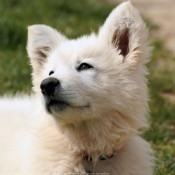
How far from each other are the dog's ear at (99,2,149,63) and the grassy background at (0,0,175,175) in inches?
33.7

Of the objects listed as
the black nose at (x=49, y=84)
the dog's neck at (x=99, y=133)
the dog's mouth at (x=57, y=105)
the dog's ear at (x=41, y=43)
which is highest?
the dog's ear at (x=41, y=43)

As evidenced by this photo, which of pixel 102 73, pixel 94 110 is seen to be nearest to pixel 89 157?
pixel 94 110

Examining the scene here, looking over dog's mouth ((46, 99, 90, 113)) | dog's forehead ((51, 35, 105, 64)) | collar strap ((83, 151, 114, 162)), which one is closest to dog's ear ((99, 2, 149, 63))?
dog's forehead ((51, 35, 105, 64))

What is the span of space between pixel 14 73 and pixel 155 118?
216 cm

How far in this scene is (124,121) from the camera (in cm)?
374

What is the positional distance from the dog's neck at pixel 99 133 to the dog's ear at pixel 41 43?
31.8 inches

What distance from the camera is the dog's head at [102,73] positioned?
140 inches

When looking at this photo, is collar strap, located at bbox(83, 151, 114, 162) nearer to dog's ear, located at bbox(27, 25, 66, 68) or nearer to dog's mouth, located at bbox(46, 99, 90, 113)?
dog's mouth, located at bbox(46, 99, 90, 113)

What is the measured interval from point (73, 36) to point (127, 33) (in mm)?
5106

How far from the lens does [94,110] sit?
363cm

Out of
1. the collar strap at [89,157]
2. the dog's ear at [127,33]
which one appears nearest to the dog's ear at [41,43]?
the dog's ear at [127,33]

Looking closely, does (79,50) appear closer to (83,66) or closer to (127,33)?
(83,66)

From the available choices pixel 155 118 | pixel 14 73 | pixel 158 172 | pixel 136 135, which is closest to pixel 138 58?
pixel 136 135

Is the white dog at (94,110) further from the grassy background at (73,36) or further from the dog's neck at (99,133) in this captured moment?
the grassy background at (73,36)
